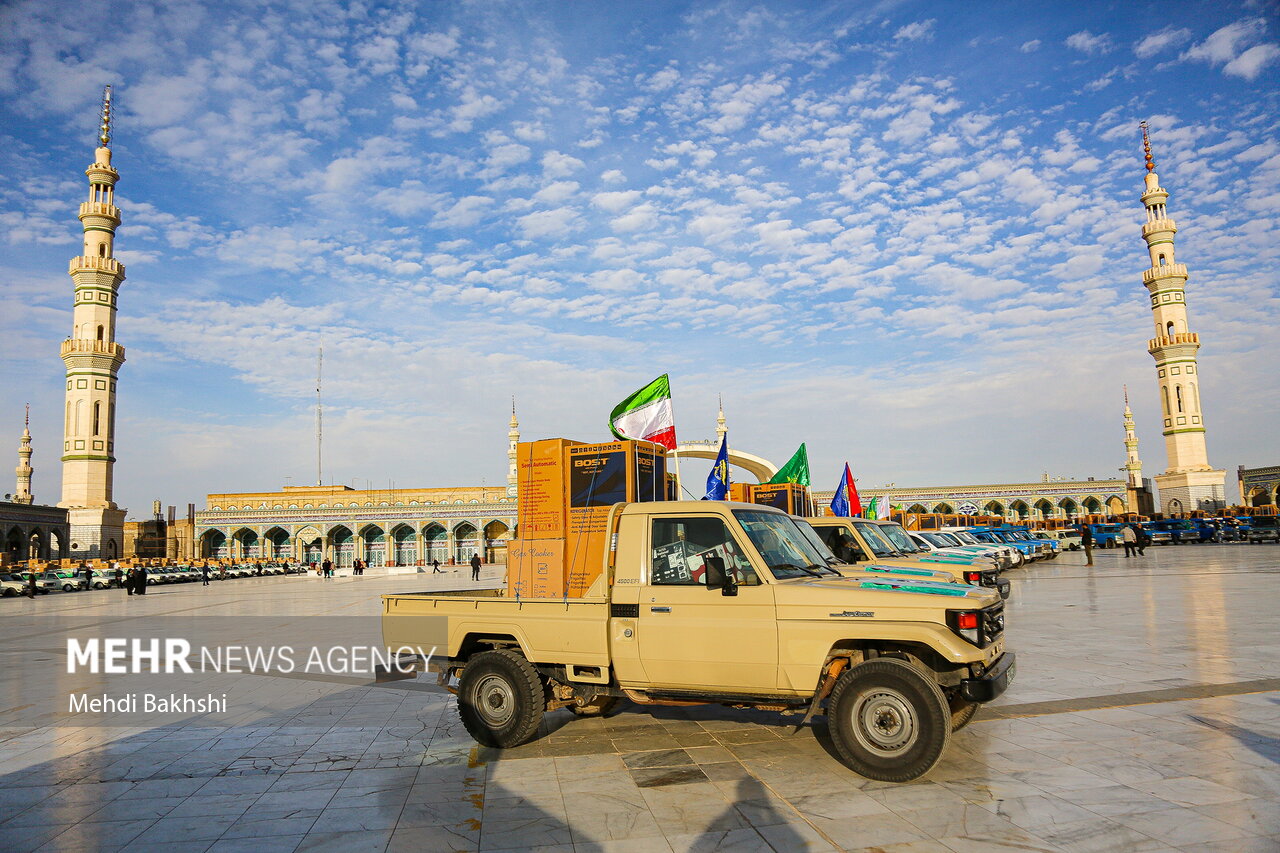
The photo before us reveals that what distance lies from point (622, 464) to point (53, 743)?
564cm

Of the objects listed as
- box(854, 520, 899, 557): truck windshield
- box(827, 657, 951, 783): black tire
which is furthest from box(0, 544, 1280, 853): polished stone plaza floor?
box(854, 520, 899, 557): truck windshield

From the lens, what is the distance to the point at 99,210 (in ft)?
198

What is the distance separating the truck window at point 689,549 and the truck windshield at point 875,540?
682cm

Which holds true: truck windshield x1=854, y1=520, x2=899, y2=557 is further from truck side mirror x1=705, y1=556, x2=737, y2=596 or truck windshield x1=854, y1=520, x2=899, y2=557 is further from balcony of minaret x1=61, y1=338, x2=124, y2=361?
balcony of minaret x1=61, y1=338, x2=124, y2=361

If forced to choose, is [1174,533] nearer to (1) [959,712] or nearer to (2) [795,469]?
(2) [795,469]

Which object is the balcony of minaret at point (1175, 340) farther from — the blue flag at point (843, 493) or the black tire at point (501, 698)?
the black tire at point (501, 698)

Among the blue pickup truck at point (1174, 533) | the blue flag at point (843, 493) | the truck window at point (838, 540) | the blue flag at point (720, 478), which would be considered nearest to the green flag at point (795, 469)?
the blue flag at point (843, 493)

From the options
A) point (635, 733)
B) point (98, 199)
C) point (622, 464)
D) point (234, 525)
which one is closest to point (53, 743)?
point (635, 733)

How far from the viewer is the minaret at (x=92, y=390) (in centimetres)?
5909

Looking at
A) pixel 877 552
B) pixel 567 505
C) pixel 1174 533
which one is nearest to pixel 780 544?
pixel 567 505

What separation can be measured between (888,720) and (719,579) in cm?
150

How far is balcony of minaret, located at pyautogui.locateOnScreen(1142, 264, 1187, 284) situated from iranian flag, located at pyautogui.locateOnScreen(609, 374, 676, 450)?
2851 inches

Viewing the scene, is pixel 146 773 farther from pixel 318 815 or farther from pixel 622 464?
pixel 622 464

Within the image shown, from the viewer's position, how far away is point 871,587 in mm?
5875
